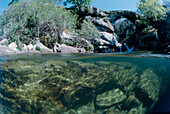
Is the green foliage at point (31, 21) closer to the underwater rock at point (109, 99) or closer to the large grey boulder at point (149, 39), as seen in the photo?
the underwater rock at point (109, 99)

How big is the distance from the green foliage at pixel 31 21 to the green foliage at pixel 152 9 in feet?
60.0

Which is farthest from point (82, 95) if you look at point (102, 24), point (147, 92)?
point (102, 24)

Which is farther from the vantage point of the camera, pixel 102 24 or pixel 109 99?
pixel 102 24

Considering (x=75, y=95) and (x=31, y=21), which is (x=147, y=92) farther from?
(x=31, y=21)

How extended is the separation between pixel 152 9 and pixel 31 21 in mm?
25381

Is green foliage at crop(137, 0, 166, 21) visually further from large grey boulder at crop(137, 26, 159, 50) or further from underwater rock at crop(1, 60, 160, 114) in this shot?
underwater rock at crop(1, 60, 160, 114)

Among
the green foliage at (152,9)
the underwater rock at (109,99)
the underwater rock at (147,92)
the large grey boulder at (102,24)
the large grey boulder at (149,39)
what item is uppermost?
the green foliage at (152,9)

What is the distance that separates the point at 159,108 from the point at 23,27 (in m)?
17.5

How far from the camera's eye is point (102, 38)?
23.8 m

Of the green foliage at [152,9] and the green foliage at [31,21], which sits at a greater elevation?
the green foliage at [152,9]

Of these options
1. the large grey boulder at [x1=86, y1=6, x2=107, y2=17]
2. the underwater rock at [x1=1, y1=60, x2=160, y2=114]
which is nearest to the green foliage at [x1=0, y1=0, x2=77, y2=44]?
the large grey boulder at [x1=86, y1=6, x2=107, y2=17]

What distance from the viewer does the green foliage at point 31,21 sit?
48.3 ft

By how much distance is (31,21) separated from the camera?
17031mm

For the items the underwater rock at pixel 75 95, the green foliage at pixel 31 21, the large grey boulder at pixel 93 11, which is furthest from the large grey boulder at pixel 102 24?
the underwater rock at pixel 75 95
